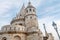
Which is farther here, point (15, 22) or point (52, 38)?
point (52, 38)

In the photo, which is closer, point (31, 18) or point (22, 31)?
point (22, 31)

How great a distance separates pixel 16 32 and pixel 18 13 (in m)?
15.3

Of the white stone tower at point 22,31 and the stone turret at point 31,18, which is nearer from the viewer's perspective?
the white stone tower at point 22,31

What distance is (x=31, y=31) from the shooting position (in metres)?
34.0

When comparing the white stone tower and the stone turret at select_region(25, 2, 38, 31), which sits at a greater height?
the stone turret at select_region(25, 2, 38, 31)

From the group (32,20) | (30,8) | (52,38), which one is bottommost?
(52,38)

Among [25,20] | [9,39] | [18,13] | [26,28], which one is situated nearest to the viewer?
[9,39]

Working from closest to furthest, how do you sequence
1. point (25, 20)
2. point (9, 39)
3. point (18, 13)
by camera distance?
point (9, 39) → point (25, 20) → point (18, 13)

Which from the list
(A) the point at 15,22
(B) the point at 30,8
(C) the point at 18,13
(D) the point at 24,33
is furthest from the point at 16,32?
(C) the point at 18,13

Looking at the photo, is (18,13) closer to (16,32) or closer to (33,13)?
(33,13)

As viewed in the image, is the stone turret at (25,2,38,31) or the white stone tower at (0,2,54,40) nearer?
the white stone tower at (0,2,54,40)

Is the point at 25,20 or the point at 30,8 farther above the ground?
the point at 30,8

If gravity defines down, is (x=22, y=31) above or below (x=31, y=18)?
below

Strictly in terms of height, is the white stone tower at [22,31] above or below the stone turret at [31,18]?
below
